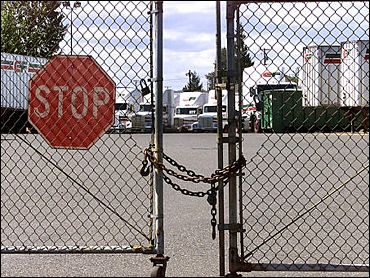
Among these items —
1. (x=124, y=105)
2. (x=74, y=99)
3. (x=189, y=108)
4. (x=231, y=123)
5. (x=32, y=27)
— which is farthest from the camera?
(x=189, y=108)

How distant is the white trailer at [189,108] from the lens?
35.9m

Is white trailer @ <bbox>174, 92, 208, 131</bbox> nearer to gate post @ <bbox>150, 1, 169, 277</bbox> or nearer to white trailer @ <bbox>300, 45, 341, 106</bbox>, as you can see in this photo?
white trailer @ <bbox>300, 45, 341, 106</bbox>

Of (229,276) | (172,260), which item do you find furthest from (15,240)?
(229,276)

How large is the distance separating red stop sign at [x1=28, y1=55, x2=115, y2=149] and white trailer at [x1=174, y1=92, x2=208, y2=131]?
30219 millimetres

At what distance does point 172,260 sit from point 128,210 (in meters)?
2.32

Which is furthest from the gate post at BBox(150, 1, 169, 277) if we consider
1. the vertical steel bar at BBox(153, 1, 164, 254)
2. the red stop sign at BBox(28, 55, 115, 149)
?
the red stop sign at BBox(28, 55, 115, 149)

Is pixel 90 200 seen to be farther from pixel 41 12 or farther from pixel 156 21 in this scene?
pixel 156 21

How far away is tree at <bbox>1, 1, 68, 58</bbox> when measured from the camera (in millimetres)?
5441

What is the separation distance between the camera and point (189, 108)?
3716 cm

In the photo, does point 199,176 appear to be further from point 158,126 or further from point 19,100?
point 19,100

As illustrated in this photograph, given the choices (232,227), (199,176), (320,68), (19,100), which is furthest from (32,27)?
(320,68)

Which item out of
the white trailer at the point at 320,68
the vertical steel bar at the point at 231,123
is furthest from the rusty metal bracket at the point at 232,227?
the white trailer at the point at 320,68

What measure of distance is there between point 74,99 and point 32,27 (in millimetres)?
1003

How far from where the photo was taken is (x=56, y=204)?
8.20 meters
